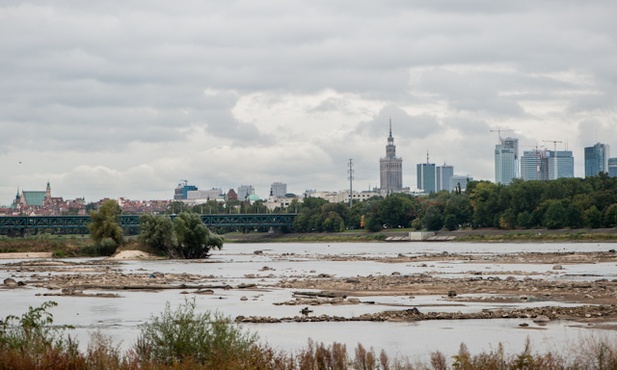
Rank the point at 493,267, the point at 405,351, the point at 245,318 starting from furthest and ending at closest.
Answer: the point at 493,267 → the point at 245,318 → the point at 405,351

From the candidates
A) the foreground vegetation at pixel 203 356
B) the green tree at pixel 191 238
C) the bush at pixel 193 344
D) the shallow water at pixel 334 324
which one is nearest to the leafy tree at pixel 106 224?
the green tree at pixel 191 238

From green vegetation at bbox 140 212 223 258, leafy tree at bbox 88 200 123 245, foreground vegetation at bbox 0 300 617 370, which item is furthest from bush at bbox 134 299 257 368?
leafy tree at bbox 88 200 123 245

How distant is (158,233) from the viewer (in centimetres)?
14738

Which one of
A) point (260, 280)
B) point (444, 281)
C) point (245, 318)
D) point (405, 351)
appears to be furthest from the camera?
point (260, 280)

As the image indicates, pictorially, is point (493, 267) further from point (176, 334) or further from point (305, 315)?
point (176, 334)

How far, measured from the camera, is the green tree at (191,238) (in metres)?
148

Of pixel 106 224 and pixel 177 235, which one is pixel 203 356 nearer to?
pixel 177 235

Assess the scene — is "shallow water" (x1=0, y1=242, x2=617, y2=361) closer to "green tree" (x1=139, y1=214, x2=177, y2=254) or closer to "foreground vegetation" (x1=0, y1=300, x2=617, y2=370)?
"foreground vegetation" (x1=0, y1=300, x2=617, y2=370)

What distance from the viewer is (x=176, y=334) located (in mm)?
29344

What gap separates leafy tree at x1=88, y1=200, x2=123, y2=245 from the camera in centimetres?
15575

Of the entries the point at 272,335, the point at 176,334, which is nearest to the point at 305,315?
the point at 272,335

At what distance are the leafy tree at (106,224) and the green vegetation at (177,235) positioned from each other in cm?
902

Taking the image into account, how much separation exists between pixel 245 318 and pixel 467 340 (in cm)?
1277

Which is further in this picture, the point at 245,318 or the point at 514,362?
the point at 245,318
